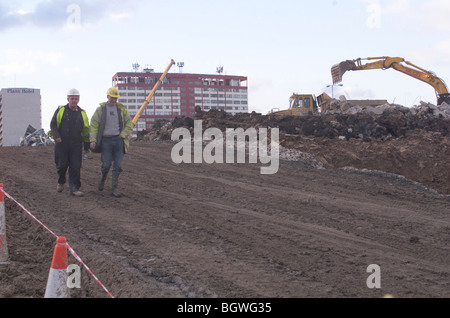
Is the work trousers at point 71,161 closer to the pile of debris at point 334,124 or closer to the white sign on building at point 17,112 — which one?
the pile of debris at point 334,124

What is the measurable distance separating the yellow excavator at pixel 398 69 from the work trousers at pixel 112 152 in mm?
22975

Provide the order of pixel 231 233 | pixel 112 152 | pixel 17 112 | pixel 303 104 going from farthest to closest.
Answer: pixel 17 112
pixel 303 104
pixel 112 152
pixel 231 233

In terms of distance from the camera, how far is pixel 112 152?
359 inches

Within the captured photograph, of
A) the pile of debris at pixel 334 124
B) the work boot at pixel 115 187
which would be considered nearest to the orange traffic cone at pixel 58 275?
the work boot at pixel 115 187

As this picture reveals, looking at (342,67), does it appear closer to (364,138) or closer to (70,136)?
(364,138)

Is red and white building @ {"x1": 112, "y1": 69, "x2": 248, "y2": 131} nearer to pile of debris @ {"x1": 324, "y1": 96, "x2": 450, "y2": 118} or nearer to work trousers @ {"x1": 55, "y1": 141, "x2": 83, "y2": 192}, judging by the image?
Result: pile of debris @ {"x1": 324, "y1": 96, "x2": 450, "y2": 118}

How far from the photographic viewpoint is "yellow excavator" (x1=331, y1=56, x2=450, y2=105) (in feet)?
96.1

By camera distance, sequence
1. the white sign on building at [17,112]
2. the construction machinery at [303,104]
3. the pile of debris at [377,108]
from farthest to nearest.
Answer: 1. the white sign on building at [17,112]
2. the construction machinery at [303,104]
3. the pile of debris at [377,108]

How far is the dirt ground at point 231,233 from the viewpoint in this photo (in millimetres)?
4711

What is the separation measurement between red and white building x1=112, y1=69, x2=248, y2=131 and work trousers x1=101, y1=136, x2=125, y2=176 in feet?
225

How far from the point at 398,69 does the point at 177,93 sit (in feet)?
203

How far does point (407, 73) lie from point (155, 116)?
57481mm

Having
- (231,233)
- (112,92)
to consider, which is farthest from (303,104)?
(231,233)
